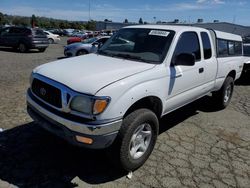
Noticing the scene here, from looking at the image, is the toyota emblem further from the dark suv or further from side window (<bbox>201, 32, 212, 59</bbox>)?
the dark suv

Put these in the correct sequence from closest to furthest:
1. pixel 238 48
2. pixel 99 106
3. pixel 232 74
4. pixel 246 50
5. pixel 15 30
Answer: pixel 99 106
pixel 232 74
pixel 238 48
pixel 246 50
pixel 15 30

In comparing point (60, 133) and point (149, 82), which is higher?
point (149, 82)

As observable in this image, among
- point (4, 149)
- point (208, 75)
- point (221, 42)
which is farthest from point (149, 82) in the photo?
point (221, 42)

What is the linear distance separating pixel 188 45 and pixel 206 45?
0.74 meters

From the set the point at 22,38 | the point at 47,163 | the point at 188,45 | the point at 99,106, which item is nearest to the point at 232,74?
the point at 188,45

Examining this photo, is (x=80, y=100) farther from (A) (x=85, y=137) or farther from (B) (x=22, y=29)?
(B) (x=22, y=29)

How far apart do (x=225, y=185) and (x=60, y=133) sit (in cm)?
225

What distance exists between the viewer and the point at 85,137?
3.02 metres

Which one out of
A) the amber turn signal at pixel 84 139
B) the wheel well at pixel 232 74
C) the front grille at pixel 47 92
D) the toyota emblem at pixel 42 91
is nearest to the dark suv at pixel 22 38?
the wheel well at pixel 232 74

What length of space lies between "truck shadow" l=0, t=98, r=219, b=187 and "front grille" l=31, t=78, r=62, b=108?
3.05 feet

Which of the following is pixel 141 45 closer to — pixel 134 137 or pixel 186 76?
pixel 186 76

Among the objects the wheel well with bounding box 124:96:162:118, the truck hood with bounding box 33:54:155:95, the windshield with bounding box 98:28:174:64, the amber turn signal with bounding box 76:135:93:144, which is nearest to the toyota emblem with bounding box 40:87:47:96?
the truck hood with bounding box 33:54:155:95

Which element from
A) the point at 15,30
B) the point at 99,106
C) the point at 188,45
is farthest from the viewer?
the point at 15,30

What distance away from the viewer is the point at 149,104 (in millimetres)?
3836
